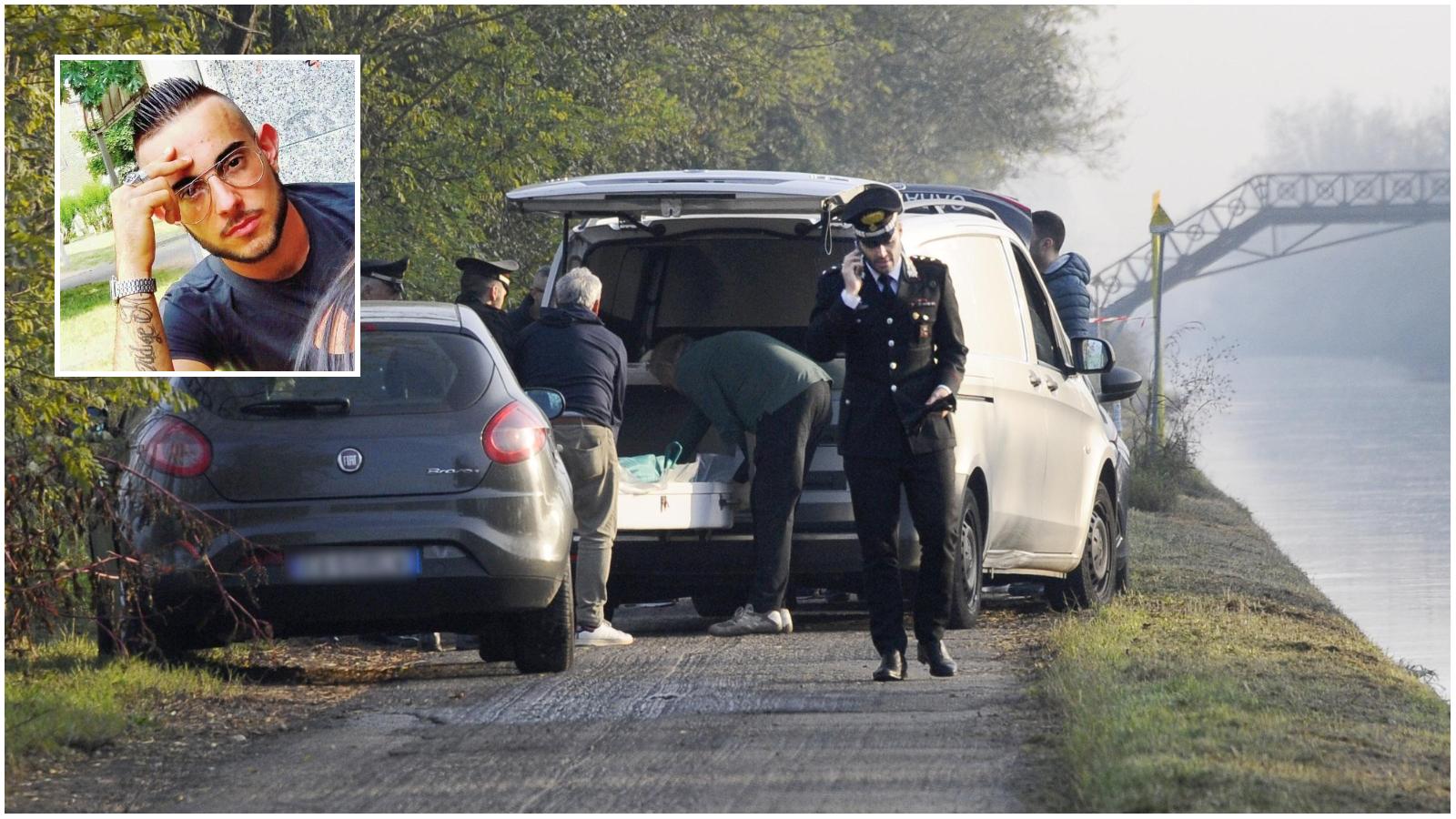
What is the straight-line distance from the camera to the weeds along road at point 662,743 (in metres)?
6.46

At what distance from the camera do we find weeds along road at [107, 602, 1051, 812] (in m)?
6.46

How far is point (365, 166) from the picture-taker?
795 inches

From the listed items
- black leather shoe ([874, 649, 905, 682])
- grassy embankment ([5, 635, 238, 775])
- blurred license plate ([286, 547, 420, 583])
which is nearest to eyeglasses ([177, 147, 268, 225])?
blurred license plate ([286, 547, 420, 583])

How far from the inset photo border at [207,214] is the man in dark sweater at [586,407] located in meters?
1.96

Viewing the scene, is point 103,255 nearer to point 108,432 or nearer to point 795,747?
point 108,432

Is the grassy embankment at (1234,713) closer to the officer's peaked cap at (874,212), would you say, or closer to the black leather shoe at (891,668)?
the black leather shoe at (891,668)

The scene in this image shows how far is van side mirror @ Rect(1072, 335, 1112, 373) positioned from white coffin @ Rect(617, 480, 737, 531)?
2.24 m

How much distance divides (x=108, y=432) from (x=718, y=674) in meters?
2.57

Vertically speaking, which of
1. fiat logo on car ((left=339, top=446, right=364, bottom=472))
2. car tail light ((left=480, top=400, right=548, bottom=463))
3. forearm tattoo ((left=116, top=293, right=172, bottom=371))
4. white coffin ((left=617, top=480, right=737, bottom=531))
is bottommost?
white coffin ((left=617, top=480, right=737, bottom=531))

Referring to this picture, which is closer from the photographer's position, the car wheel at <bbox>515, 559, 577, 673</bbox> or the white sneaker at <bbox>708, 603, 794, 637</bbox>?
the car wheel at <bbox>515, 559, 577, 673</bbox>

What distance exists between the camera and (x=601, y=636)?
33.9ft

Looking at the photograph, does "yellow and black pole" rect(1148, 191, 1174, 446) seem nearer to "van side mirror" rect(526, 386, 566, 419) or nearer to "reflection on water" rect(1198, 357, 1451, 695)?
"reflection on water" rect(1198, 357, 1451, 695)

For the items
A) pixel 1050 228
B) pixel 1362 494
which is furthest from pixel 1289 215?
pixel 1050 228

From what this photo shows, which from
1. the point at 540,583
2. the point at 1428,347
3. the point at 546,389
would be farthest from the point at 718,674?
the point at 1428,347
